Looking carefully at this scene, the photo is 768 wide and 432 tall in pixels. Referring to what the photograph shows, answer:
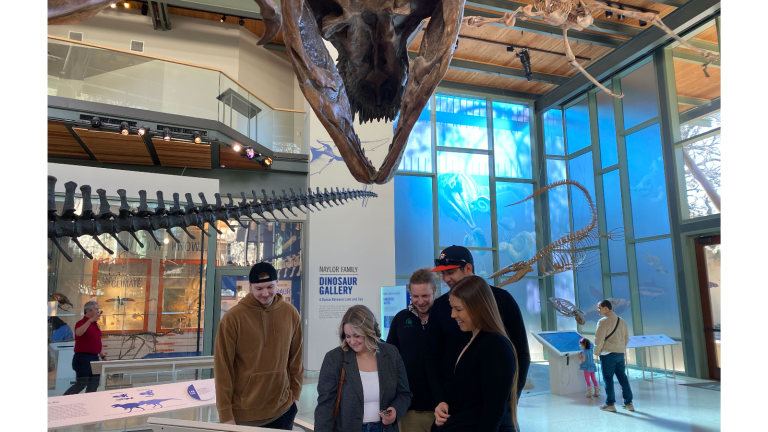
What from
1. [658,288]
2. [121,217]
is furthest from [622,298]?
[121,217]

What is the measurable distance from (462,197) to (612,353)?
6706 millimetres

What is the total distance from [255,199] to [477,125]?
11616 millimetres

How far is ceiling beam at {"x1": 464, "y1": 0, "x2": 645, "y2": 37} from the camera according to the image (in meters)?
10.0

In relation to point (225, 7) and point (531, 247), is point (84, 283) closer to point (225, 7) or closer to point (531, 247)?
point (225, 7)

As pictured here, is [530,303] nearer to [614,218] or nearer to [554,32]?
[614,218]

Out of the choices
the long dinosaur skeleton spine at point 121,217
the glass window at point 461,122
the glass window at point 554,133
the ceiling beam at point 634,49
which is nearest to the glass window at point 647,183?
the ceiling beam at point 634,49

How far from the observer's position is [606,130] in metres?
11.9

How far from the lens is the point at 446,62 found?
161 centimetres

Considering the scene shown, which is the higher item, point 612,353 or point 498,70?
point 498,70

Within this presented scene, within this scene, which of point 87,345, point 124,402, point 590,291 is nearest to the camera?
point 124,402

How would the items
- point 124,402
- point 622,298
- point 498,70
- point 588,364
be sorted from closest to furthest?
point 124,402 → point 588,364 → point 622,298 → point 498,70

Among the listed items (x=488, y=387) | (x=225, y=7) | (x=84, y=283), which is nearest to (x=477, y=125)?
(x=225, y=7)

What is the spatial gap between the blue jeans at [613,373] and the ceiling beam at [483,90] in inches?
328

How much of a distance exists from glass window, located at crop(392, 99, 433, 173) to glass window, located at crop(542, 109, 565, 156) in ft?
11.7
